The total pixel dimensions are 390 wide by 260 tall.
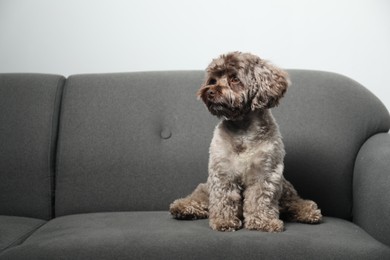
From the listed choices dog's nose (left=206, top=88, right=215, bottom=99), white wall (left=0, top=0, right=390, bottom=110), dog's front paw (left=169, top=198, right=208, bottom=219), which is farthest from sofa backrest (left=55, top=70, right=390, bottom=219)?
dog's nose (left=206, top=88, right=215, bottom=99)

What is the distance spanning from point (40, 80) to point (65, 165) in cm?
50

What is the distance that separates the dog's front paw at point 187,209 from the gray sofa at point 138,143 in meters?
0.07

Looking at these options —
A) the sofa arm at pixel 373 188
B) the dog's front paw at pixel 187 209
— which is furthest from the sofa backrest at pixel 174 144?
the dog's front paw at pixel 187 209

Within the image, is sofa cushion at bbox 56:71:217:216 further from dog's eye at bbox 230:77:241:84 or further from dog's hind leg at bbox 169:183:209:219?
dog's eye at bbox 230:77:241:84

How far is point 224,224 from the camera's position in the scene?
1.92 meters

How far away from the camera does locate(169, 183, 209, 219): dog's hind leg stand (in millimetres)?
2104

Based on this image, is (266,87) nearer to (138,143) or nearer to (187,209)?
(187,209)

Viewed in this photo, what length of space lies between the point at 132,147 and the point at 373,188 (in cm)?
115

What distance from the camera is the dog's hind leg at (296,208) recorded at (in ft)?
6.77

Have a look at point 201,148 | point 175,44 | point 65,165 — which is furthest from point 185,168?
point 175,44

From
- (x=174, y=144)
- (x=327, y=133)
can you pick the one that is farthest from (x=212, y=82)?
(x=327, y=133)

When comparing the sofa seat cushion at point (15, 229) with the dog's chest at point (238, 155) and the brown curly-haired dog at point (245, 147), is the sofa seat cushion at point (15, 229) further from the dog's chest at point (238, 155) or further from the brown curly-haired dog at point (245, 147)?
the dog's chest at point (238, 155)

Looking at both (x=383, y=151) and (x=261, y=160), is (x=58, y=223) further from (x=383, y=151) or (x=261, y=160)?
(x=383, y=151)

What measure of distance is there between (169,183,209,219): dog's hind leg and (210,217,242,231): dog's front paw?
160mm
